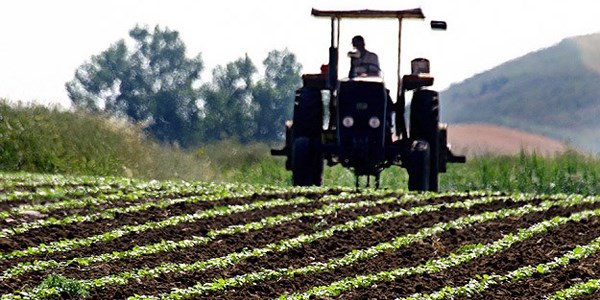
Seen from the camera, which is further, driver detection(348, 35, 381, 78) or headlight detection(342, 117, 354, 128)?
driver detection(348, 35, 381, 78)

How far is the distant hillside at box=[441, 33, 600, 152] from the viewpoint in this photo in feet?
133

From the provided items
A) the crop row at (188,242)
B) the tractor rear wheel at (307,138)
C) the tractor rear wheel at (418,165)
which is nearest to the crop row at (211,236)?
the crop row at (188,242)

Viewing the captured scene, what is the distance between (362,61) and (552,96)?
25568 millimetres

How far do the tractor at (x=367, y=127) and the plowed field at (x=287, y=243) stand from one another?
4.81ft

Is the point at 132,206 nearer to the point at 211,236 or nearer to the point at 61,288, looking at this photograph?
the point at 211,236

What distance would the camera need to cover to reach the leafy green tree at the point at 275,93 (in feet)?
163

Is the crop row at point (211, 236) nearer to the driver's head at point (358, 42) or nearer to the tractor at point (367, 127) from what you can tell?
the tractor at point (367, 127)

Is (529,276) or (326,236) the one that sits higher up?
(326,236)

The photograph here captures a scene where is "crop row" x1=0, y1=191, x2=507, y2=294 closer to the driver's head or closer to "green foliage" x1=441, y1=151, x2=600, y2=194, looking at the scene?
the driver's head

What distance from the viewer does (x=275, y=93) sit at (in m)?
50.2

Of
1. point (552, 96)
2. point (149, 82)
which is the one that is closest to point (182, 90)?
point (149, 82)

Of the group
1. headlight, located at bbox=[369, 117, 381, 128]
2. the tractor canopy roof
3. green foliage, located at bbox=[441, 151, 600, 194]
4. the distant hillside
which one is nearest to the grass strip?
headlight, located at bbox=[369, 117, 381, 128]

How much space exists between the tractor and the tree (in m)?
30.0

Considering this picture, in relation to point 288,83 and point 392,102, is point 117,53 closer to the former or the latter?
point 288,83
